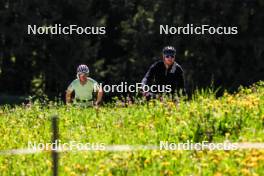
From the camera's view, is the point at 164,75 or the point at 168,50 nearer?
the point at 168,50

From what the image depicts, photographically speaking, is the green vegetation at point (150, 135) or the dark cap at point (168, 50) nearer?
the green vegetation at point (150, 135)

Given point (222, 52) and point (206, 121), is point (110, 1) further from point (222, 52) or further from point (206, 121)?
point (206, 121)

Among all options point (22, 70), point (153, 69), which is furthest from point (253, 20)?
point (153, 69)

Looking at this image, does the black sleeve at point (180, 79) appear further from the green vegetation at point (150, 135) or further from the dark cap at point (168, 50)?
the green vegetation at point (150, 135)

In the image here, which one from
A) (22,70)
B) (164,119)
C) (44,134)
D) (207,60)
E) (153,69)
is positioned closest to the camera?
(164,119)

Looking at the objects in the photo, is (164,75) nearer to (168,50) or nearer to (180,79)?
(180,79)

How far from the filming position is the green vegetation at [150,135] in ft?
21.4

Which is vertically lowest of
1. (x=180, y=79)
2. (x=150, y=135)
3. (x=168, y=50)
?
(x=150, y=135)

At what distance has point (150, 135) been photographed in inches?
312

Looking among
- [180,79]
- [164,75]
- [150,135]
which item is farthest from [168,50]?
[150,135]

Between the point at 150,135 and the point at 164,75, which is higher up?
the point at 164,75

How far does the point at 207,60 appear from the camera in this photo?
38.9 m

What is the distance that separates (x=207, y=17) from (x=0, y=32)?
11.6 meters

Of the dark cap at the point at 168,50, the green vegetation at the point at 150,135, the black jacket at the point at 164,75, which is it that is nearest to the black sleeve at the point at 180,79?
the black jacket at the point at 164,75
